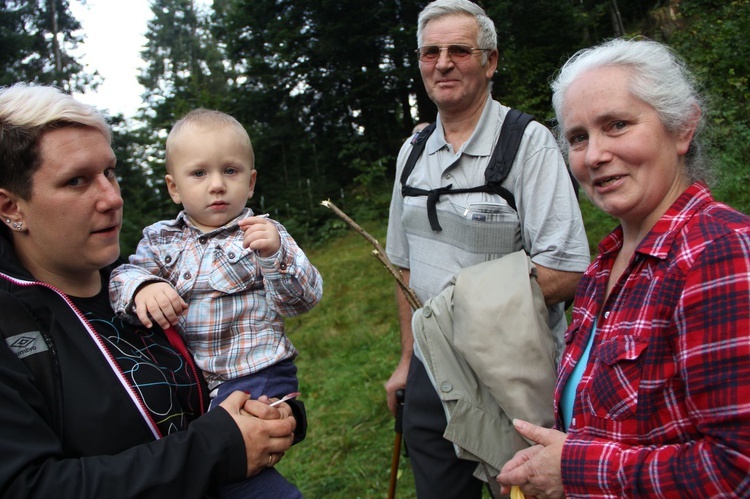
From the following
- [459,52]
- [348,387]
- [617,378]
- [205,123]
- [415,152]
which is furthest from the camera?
[348,387]

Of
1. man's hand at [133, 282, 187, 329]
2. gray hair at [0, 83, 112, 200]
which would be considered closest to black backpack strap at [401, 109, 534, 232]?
man's hand at [133, 282, 187, 329]

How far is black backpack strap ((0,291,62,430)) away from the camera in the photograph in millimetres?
1443

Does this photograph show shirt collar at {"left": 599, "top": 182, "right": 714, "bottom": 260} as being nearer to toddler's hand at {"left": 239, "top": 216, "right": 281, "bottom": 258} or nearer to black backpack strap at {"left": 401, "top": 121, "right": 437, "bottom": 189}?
toddler's hand at {"left": 239, "top": 216, "right": 281, "bottom": 258}

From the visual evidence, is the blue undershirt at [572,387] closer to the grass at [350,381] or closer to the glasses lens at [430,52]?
the glasses lens at [430,52]

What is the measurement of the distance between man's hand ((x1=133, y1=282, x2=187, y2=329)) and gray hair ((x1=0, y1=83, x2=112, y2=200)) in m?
0.42

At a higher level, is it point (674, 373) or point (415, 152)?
point (415, 152)

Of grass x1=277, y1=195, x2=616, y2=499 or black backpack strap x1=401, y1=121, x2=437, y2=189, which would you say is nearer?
black backpack strap x1=401, y1=121, x2=437, y2=189

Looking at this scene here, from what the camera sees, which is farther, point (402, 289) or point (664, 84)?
point (402, 289)

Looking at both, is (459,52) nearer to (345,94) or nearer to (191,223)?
(191,223)

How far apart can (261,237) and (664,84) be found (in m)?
1.28

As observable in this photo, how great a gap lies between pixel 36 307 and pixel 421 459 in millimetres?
1715

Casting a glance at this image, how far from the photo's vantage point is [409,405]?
265cm

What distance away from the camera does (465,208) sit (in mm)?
2420

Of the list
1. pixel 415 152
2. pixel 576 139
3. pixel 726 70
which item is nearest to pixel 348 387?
pixel 415 152
